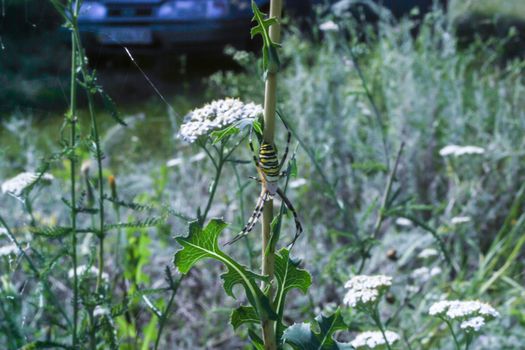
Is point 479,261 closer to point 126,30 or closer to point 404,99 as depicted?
point 404,99

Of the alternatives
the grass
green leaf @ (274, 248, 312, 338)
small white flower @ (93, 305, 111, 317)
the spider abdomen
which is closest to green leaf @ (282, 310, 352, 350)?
green leaf @ (274, 248, 312, 338)

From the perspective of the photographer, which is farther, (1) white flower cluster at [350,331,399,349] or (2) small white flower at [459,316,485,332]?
(1) white flower cluster at [350,331,399,349]

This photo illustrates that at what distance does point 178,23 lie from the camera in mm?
5531

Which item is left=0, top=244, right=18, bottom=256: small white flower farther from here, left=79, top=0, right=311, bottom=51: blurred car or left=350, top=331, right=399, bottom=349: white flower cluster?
left=79, top=0, right=311, bottom=51: blurred car

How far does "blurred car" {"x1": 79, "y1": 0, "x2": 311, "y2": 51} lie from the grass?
5.15 feet

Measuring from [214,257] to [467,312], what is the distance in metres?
0.50

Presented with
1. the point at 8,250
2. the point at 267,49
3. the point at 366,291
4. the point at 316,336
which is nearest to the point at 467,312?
the point at 366,291

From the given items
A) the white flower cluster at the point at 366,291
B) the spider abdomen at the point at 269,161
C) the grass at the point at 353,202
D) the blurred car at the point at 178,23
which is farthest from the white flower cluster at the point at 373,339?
the blurred car at the point at 178,23

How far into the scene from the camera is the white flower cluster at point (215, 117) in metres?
1.07

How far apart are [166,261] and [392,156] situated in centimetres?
89

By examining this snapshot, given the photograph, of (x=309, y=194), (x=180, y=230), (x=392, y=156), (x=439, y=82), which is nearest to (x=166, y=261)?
(x=180, y=230)

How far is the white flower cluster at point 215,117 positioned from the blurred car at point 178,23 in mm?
4316

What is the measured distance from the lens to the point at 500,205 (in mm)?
2967

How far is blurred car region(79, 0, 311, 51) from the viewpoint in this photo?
17.9 ft
